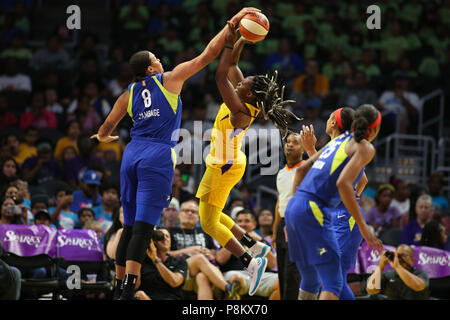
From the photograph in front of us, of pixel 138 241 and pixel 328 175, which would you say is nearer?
pixel 328 175

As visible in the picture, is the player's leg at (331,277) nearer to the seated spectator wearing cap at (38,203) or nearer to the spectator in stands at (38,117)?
the seated spectator wearing cap at (38,203)

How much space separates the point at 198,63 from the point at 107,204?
4.56 m

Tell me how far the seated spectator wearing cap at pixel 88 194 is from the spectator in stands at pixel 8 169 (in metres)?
0.88

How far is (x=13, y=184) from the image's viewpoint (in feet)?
30.7

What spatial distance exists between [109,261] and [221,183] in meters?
2.79

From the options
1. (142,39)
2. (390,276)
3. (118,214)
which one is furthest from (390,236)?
(142,39)

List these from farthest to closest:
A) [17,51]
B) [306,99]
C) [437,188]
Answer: [17,51], [306,99], [437,188]

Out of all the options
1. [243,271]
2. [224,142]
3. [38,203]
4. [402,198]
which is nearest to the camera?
[224,142]

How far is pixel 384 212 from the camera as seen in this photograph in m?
11.1

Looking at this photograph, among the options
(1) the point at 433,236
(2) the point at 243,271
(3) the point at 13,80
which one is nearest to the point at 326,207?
(2) the point at 243,271

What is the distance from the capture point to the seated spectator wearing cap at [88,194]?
1029cm

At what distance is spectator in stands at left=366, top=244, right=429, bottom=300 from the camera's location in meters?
8.39

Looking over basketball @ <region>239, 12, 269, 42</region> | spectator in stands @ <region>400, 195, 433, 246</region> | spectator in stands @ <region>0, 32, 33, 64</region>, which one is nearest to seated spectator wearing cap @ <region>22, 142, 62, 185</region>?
spectator in stands @ <region>0, 32, 33, 64</region>

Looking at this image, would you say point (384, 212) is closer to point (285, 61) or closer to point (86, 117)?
point (285, 61)
